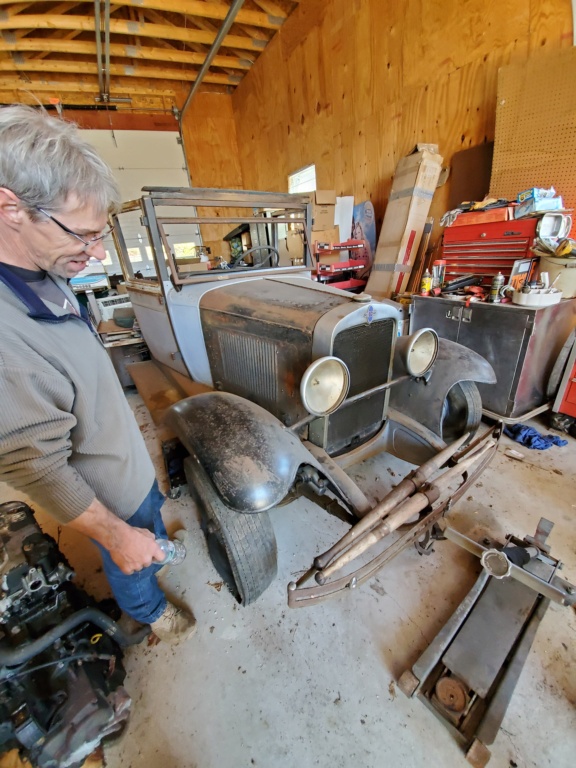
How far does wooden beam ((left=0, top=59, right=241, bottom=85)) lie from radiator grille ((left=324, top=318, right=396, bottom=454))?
7.90 m

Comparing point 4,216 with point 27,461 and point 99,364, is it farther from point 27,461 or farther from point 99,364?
point 27,461

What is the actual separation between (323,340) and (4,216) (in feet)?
3.57

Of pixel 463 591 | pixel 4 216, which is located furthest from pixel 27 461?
pixel 463 591

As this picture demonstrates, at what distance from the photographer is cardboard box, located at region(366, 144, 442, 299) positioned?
11.6 ft

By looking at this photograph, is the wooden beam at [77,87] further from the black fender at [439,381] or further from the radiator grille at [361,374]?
the black fender at [439,381]

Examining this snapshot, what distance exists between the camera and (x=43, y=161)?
0.74 metres

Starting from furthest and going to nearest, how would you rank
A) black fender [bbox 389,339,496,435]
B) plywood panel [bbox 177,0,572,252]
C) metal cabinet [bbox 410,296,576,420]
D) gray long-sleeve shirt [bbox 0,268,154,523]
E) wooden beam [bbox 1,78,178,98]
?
wooden beam [bbox 1,78,178,98], plywood panel [bbox 177,0,572,252], metal cabinet [bbox 410,296,576,420], black fender [bbox 389,339,496,435], gray long-sleeve shirt [bbox 0,268,154,523]

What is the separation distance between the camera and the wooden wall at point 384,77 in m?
2.94

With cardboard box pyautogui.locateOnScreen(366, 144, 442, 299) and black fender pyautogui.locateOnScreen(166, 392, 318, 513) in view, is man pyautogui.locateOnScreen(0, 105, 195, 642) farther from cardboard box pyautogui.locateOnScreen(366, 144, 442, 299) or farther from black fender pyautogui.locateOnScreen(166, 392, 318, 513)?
cardboard box pyautogui.locateOnScreen(366, 144, 442, 299)

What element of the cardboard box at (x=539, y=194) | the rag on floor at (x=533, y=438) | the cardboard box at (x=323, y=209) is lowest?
the rag on floor at (x=533, y=438)

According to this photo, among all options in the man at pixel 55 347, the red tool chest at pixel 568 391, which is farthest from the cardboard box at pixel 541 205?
the man at pixel 55 347

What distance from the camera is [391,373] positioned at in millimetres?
1838

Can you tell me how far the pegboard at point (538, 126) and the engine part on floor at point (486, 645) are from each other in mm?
2911

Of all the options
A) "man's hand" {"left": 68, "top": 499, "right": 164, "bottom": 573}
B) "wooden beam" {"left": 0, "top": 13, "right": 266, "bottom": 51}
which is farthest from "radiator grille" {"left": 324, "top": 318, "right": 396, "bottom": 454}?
"wooden beam" {"left": 0, "top": 13, "right": 266, "bottom": 51}
